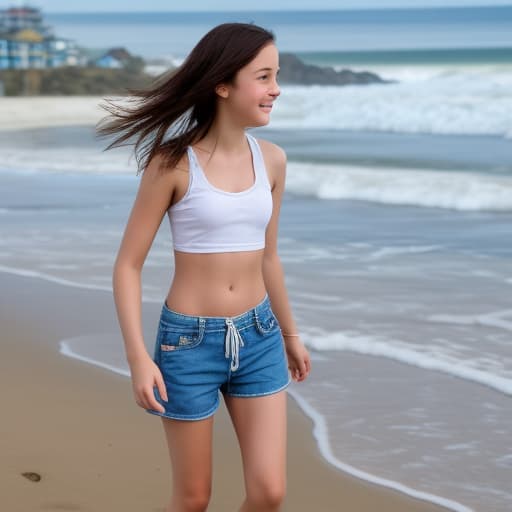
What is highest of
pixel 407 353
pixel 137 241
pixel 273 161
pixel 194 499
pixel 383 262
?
pixel 273 161

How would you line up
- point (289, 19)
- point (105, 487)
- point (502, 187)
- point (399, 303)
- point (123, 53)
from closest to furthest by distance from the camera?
point (105, 487) < point (399, 303) < point (502, 187) < point (123, 53) < point (289, 19)

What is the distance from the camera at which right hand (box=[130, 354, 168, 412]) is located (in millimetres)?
2551

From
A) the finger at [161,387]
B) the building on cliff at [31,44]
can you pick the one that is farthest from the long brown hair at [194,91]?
the building on cliff at [31,44]

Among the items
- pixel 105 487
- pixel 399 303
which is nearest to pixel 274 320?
pixel 105 487

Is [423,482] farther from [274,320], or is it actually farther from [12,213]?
[12,213]

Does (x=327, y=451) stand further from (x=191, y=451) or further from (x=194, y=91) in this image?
(x=194, y=91)

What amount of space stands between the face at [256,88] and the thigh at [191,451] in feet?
2.50

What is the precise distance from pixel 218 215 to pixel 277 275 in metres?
0.31

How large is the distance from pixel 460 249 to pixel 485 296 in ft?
6.17

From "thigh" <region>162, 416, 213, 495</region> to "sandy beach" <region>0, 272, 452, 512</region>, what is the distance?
2.54ft

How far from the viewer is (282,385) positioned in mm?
2723

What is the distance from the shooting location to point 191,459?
2725 millimetres

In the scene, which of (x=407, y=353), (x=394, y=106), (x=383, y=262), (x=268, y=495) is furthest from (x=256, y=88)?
(x=394, y=106)

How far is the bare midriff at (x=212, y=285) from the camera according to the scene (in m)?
2.69
